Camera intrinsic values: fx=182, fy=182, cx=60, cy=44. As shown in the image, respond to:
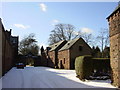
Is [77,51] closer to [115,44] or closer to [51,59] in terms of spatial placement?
[51,59]

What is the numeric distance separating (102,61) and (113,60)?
13.4ft

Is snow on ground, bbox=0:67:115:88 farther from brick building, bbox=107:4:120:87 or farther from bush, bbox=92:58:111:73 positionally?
bush, bbox=92:58:111:73

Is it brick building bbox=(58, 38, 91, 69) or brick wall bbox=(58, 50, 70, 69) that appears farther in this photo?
brick wall bbox=(58, 50, 70, 69)

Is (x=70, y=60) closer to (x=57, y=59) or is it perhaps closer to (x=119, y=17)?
(x=57, y=59)

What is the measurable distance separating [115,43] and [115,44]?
0.23 ft

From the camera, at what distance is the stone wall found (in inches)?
474

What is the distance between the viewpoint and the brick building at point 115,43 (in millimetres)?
12043

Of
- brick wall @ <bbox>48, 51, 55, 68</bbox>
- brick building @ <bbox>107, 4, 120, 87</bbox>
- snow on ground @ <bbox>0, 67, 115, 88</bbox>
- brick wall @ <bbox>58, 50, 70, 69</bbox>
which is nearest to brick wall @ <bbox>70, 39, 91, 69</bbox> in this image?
brick wall @ <bbox>58, 50, 70, 69</bbox>

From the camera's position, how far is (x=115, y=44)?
12.6 metres

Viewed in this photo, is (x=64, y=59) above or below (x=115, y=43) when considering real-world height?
below

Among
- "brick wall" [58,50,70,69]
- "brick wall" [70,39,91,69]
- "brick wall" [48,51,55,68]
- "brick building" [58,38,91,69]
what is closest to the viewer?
"brick building" [58,38,91,69]

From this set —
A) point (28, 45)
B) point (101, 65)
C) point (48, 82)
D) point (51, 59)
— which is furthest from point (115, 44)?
point (28, 45)

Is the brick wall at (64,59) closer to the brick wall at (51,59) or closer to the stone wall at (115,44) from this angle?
the brick wall at (51,59)

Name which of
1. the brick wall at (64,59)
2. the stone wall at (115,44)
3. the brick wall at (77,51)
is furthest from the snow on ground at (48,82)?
the brick wall at (64,59)
